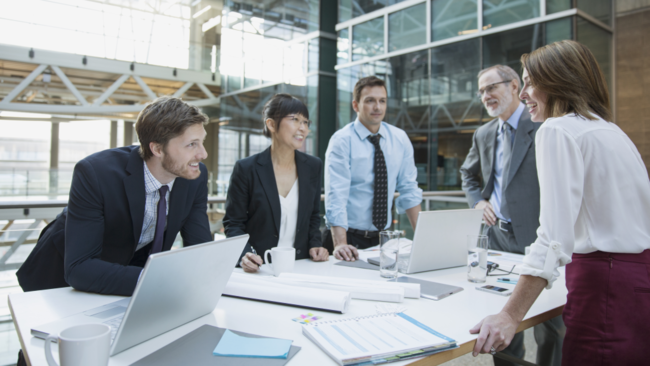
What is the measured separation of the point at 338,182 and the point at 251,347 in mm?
1745

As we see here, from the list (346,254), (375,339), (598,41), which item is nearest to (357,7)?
(598,41)

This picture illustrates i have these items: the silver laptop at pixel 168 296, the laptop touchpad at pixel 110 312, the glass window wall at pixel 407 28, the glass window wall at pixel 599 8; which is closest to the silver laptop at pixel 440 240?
the silver laptop at pixel 168 296

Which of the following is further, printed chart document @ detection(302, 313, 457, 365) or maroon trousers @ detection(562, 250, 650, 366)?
maroon trousers @ detection(562, 250, 650, 366)

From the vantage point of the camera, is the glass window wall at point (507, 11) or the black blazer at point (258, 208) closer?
the black blazer at point (258, 208)

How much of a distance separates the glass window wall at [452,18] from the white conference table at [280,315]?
5.68m

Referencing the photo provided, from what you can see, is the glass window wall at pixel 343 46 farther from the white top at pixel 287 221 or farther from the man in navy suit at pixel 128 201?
the man in navy suit at pixel 128 201

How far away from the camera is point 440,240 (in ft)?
5.86

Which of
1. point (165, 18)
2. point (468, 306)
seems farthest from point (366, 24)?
point (165, 18)

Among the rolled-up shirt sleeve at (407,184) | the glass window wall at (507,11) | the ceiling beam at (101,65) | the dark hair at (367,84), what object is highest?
the ceiling beam at (101,65)

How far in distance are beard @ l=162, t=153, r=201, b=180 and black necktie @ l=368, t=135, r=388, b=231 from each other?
1.35 meters

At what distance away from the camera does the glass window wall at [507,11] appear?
18.0 ft

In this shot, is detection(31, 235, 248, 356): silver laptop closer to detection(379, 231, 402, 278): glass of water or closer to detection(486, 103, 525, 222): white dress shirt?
detection(379, 231, 402, 278): glass of water

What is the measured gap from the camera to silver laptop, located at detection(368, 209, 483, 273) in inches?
66.6

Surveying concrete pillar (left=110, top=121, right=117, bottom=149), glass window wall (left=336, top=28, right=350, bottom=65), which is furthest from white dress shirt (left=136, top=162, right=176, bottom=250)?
concrete pillar (left=110, top=121, right=117, bottom=149)
